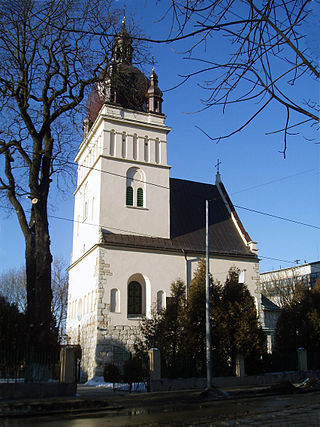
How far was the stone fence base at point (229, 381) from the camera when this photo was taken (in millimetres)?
19970

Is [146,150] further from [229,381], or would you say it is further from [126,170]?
[229,381]

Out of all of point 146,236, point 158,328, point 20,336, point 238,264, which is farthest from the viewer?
point 238,264

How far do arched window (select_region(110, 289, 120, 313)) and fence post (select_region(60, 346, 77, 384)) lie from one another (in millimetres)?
9073

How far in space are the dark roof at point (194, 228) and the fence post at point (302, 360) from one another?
294 inches

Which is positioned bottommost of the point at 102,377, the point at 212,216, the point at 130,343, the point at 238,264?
the point at 102,377

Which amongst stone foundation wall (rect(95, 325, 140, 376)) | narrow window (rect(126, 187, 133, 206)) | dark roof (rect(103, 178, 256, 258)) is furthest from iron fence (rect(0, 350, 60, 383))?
narrow window (rect(126, 187, 133, 206))

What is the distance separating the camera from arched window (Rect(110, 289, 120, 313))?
26.2 metres

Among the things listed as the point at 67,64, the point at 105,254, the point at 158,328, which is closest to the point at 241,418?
the point at 158,328

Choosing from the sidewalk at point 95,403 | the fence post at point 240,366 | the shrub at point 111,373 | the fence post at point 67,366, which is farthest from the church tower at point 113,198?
the sidewalk at point 95,403

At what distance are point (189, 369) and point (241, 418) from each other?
12.0 meters

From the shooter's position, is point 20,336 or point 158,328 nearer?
point 20,336

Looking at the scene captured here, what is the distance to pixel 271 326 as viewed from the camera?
4934cm

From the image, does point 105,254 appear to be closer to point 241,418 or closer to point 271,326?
point 241,418

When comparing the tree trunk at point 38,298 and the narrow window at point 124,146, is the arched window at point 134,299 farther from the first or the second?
the tree trunk at point 38,298
